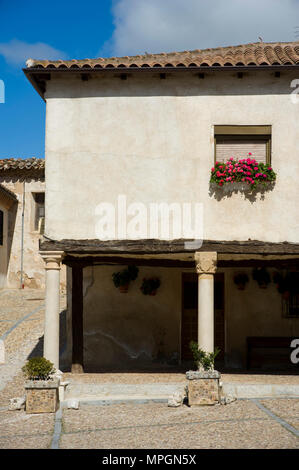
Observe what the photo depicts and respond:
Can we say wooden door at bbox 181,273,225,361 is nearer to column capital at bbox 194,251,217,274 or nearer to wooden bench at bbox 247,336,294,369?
wooden bench at bbox 247,336,294,369

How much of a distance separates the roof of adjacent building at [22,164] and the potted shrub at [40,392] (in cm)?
1477

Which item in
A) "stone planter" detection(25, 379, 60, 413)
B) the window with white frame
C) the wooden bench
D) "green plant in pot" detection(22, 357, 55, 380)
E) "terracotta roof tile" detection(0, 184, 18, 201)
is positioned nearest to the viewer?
"stone planter" detection(25, 379, 60, 413)

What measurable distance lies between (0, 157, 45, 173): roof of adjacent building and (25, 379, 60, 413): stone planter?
15.1 metres

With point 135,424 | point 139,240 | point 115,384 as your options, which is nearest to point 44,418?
point 135,424

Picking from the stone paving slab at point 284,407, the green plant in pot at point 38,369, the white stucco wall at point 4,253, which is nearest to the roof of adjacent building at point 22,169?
the white stucco wall at point 4,253

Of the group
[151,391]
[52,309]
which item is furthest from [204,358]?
[52,309]

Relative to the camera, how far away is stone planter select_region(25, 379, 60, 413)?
9836 mm

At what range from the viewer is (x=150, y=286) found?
15.0 meters

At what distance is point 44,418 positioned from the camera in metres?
9.42

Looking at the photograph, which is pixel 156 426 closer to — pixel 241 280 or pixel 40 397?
pixel 40 397

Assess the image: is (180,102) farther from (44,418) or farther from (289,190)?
(44,418)

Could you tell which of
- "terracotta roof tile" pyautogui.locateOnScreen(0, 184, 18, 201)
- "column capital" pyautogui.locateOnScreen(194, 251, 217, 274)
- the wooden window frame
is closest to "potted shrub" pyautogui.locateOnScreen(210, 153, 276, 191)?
the wooden window frame

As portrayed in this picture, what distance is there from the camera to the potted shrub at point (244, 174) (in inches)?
457

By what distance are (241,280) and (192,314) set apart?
171 centimetres
